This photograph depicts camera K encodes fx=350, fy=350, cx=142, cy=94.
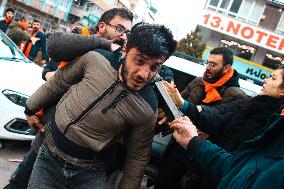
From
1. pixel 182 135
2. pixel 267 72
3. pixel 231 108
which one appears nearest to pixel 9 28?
pixel 231 108

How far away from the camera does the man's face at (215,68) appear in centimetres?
424

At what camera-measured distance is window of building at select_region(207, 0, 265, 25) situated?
26.9 meters

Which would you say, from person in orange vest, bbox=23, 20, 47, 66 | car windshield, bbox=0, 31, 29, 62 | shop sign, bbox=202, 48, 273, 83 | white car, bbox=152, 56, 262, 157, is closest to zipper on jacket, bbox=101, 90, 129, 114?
white car, bbox=152, 56, 262, 157

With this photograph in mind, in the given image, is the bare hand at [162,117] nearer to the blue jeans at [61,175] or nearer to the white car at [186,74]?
the blue jeans at [61,175]

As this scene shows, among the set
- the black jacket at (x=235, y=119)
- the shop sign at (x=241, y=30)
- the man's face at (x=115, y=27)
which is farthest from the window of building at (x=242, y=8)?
the man's face at (x=115, y=27)

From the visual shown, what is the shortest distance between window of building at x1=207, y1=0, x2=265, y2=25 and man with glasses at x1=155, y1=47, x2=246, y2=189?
23.7 meters

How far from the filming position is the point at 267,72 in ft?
82.6

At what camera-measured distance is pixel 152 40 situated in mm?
2248

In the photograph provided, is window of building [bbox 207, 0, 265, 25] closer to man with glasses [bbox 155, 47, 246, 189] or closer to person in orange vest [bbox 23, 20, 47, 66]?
person in orange vest [bbox 23, 20, 47, 66]

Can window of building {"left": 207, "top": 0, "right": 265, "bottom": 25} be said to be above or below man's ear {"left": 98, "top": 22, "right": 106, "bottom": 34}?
above

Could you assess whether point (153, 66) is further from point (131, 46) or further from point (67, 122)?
point (67, 122)

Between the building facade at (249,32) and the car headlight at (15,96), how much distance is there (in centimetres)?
2116

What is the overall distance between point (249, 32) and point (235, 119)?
23.5 m

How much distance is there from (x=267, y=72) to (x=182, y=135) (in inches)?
966
